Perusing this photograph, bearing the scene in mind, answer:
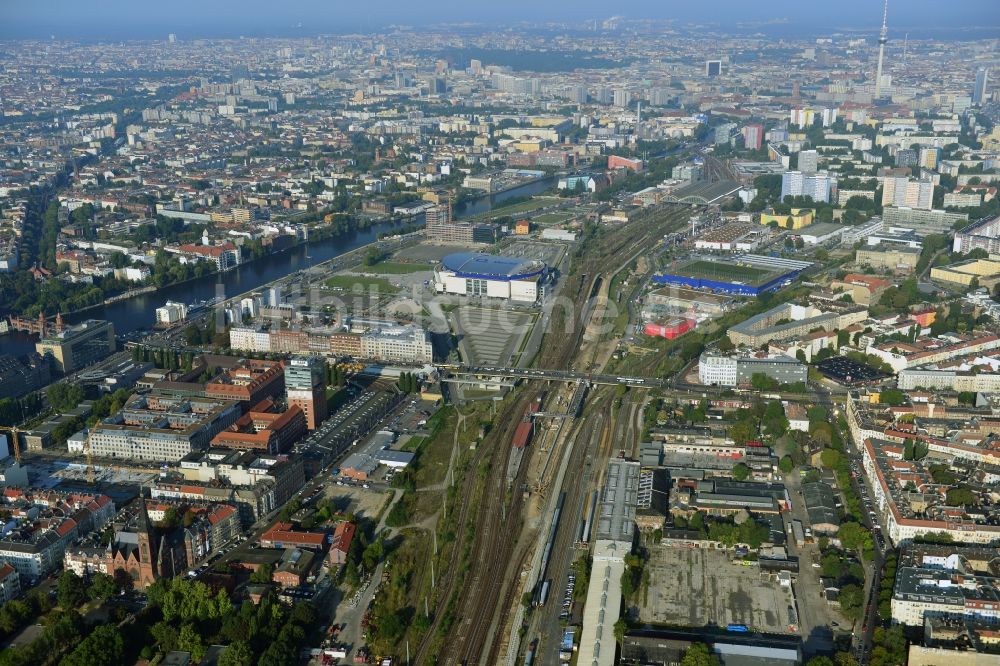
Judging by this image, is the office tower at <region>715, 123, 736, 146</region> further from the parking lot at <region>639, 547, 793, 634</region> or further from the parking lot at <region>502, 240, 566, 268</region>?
the parking lot at <region>639, 547, 793, 634</region>

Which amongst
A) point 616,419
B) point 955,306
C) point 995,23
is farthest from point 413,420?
point 995,23

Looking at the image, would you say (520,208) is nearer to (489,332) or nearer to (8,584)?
(489,332)

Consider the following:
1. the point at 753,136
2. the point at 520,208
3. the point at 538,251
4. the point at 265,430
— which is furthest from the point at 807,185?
the point at 265,430

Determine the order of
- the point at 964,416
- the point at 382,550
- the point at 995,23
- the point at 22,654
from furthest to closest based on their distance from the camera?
the point at 995,23, the point at 964,416, the point at 382,550, the point at 22,654

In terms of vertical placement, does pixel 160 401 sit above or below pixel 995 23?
below

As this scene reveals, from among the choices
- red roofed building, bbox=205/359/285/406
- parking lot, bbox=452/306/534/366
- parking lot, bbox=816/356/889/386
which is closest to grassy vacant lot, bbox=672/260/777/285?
parking lot, bbox=452/306/534/366

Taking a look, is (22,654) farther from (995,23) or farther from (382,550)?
(995,23)

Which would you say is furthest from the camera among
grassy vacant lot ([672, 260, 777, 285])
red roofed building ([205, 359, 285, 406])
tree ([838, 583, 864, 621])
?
grassy vacant lot ([672, 260, 777, 285])
